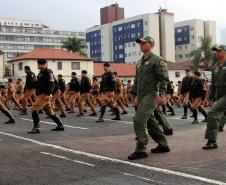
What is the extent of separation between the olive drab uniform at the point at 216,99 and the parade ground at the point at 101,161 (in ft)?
1.23

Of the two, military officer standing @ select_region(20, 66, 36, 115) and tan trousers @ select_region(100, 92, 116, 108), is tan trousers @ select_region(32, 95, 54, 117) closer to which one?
tan trousers @ select_region(100, 92, 116, 108)

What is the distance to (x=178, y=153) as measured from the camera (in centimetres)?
882

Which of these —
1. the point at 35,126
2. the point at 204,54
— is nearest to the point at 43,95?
the point at 35,126

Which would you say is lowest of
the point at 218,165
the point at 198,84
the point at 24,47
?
the point at 218,165

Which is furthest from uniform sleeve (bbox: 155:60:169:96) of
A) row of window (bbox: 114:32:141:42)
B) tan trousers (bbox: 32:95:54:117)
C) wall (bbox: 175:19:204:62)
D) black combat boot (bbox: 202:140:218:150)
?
wall (bbox: 175:19:204:62)

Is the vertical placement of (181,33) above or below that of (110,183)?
above

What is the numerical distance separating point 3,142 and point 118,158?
11.2ft

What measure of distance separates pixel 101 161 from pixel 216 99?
9.35ft

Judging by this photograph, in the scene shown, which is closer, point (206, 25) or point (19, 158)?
point (19, 158)

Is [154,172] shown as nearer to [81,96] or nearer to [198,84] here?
[198,84]

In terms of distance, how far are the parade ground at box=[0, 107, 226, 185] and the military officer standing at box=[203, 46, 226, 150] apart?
0.28 meters

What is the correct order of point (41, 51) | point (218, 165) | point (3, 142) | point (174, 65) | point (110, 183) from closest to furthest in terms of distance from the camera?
1. point (110, 183)
2. point (218, 165)
3. point (3, 142)
4. point (41, 51)
5. point (174, 65)

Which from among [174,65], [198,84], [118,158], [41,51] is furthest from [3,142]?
[174,65]

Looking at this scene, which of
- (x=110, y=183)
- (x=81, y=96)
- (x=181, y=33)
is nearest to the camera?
(x=110, y=183)
